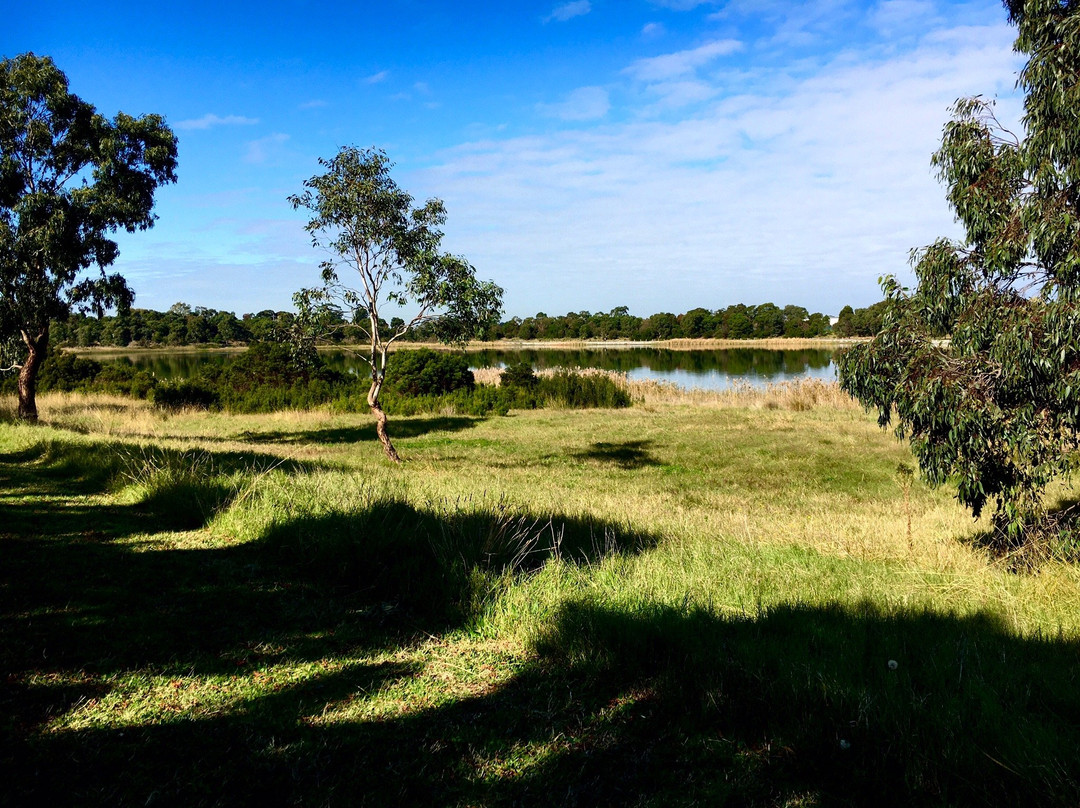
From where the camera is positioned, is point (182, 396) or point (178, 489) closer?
point (178, 489)

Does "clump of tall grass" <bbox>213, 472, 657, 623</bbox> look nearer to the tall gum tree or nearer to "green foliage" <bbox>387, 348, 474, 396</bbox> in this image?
the tall gum tree

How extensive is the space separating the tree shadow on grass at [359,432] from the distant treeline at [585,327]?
74.5 metres

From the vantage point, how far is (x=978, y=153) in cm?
754

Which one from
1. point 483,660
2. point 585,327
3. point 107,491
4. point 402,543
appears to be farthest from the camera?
point 585,327

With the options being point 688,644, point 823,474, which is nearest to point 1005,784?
point 688,644

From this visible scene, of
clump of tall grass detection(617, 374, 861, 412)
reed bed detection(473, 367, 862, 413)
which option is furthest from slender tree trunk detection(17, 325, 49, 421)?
clump of tall grass detection(617, 374, 861, 412)

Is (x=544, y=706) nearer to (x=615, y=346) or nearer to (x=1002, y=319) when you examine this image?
(x=1002, y=319)

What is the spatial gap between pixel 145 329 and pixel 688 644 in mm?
127470

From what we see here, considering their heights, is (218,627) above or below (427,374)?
below

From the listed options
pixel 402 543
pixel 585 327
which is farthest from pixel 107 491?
pixel 585 327

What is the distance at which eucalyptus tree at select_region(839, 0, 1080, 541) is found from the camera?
21.1 ft

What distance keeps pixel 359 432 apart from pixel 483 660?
64.3ft

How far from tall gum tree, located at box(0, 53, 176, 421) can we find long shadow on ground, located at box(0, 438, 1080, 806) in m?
14.7

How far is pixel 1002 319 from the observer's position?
6.86 meters
